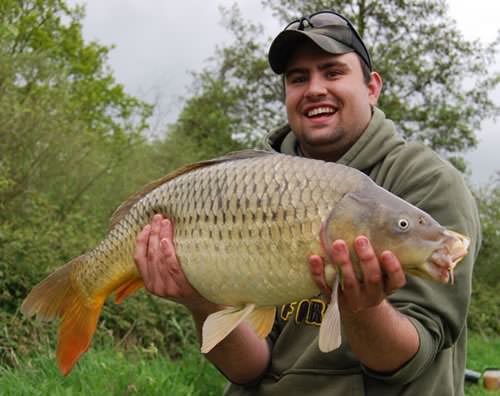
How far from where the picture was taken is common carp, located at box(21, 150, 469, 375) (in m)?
1.22

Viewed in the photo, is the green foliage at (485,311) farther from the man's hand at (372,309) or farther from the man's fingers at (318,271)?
the man's fingers at (318,271)

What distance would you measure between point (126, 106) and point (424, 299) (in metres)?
11.7

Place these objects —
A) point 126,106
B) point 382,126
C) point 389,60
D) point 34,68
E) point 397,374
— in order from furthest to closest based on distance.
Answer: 1. point 126,106
2. point 389,60
3. point 34,68
4. point 382,126
5. point 397,374

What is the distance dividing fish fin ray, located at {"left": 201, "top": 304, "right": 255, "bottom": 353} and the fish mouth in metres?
0.36

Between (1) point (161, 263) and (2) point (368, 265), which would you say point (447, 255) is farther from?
(1) point (161, 263)

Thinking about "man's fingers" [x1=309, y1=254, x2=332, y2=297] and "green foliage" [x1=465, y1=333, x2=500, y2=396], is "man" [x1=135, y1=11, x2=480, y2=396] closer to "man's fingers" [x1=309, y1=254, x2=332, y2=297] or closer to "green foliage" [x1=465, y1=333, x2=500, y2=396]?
"man's fingers" [x1=309, y1=254, x2=332, y2=297]

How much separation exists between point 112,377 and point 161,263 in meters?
1.08

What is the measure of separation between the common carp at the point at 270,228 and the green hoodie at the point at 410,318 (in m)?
0.27

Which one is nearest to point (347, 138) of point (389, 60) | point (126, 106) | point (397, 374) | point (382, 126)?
point (382, 126)

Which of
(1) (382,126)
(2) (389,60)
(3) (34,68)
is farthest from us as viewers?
(2) (389,60)

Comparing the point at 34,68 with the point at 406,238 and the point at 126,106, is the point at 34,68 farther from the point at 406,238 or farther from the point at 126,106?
the point at 126,106

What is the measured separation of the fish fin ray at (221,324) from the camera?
1360mm

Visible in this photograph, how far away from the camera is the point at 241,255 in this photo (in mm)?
1312

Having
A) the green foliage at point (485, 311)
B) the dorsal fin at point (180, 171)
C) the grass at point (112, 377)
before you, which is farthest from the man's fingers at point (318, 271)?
the green foliage at point (485, 311)
